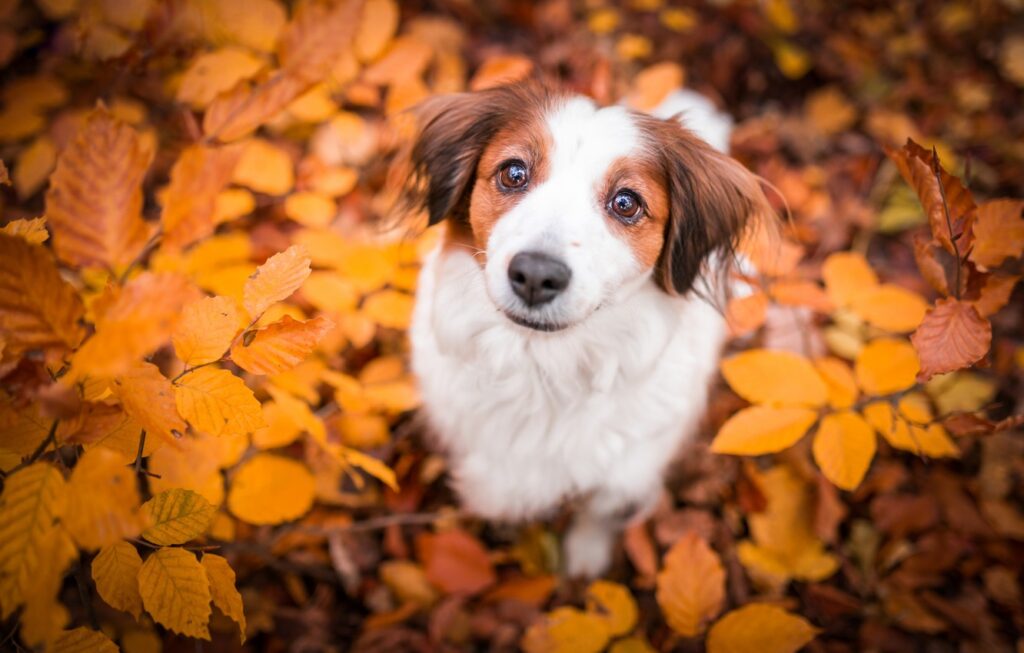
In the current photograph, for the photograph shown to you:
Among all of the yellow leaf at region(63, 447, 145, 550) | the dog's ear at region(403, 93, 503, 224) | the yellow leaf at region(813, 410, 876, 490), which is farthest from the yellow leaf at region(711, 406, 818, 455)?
the yellow leaf at region(63, 447, 145, 550)

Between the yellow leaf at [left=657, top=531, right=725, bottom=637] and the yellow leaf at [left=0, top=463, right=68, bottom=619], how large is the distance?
1.82 metres

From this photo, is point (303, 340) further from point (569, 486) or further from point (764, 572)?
point (764, 572)

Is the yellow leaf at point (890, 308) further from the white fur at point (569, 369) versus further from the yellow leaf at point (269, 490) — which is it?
the yellow leaf at point (269, 490)

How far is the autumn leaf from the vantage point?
133 centimetres

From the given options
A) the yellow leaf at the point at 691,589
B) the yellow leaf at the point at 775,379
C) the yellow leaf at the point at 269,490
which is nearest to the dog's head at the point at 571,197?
the yellow leaf at the point at 775,379

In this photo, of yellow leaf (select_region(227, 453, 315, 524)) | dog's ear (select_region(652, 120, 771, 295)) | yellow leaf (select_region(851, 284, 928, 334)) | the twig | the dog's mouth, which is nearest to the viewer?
the twig

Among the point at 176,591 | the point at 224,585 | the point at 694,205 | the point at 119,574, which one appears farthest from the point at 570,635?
the point at 694,205

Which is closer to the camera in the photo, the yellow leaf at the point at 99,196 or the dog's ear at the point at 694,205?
the yellow leaf at the point at 99,196

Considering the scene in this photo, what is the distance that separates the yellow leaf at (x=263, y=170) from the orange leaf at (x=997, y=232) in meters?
2.71

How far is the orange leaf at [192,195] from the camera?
1426 millimetres

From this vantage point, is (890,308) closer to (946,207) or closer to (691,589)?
(946,207)

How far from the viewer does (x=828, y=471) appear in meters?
2.02

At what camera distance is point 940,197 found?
1629 millimetres

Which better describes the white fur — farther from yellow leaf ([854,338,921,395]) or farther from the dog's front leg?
yellow leaf ([854,338,921,395])
